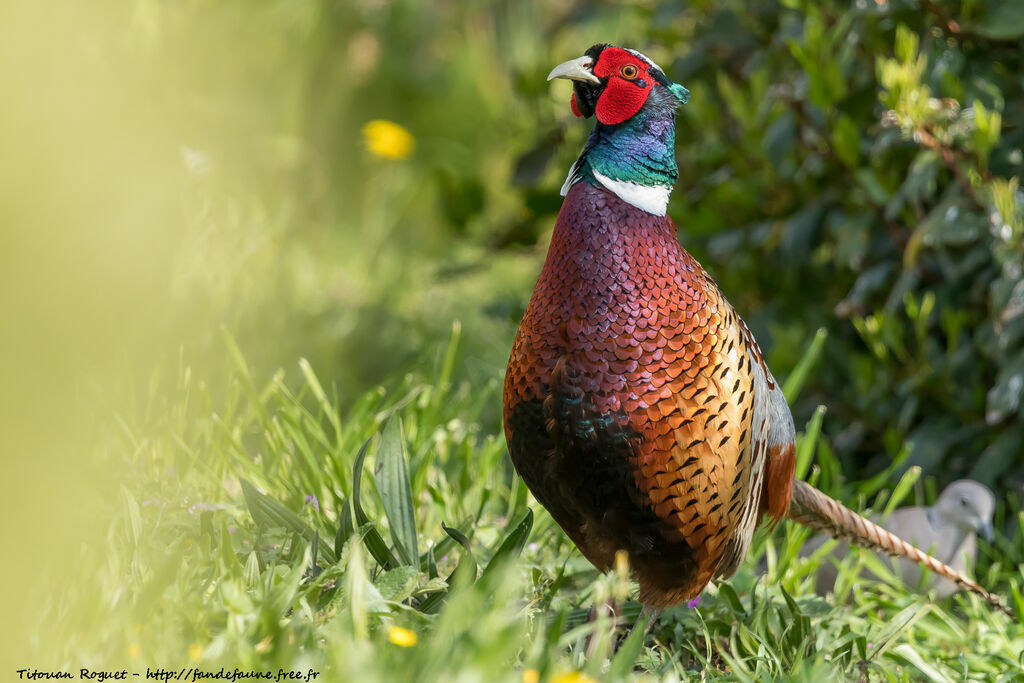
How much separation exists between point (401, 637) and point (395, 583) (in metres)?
0.34

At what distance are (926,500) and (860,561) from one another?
0.80 metres

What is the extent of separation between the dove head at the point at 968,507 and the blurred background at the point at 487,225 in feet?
0.69

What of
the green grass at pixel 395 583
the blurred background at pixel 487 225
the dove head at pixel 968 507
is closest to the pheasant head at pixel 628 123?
the green grass at pixel 395 583

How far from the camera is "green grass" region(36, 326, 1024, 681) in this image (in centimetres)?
156

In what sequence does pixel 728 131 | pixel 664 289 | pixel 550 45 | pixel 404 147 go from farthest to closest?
pixel 404 147 → pixel 550 45 → pixel 728 131 → pixel 664 289

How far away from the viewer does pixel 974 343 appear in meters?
2.96

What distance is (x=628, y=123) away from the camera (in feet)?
6.50

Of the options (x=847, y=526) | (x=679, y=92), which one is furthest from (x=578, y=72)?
(x=847, y=526)

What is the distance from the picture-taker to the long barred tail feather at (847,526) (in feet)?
7.94

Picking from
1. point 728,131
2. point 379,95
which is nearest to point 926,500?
point 728,131

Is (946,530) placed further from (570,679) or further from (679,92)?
(570,679)

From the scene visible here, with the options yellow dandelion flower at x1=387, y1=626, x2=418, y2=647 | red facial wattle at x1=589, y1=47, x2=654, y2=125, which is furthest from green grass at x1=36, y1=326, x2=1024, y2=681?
red facial wattle at x1=589, y1=47, x2=654, y2=125

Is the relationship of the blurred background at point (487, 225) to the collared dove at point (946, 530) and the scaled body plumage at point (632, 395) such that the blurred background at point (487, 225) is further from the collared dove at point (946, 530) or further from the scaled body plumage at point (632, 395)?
the scaled body plumage at point (632, 395)

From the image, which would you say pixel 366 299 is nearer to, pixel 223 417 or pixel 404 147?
pixel 404 147
